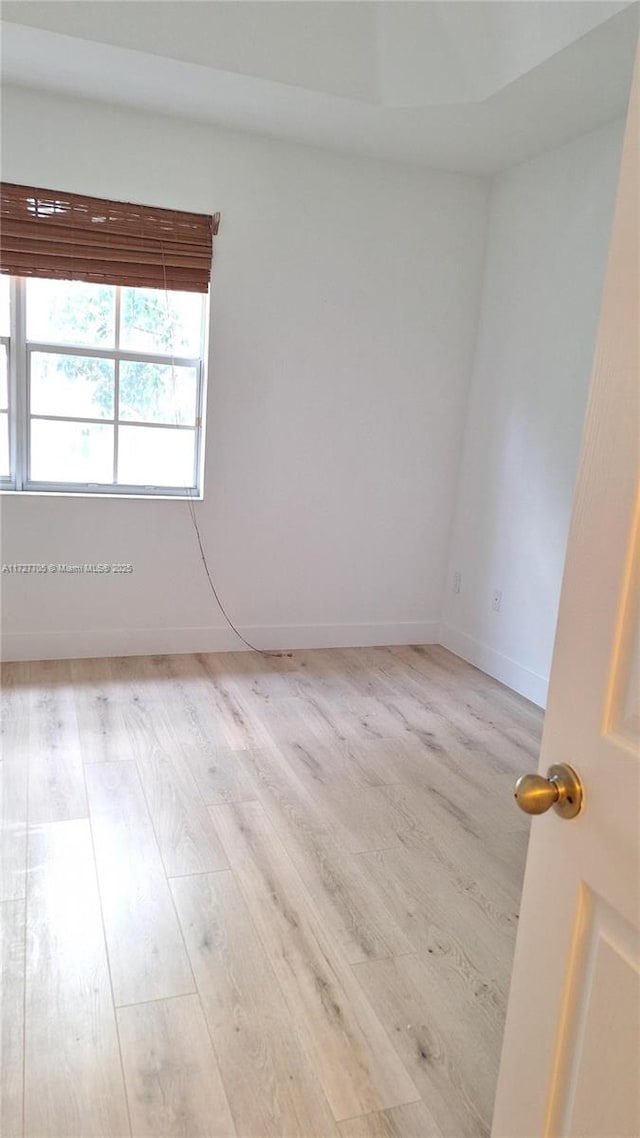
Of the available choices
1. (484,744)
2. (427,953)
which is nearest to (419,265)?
(484,744)

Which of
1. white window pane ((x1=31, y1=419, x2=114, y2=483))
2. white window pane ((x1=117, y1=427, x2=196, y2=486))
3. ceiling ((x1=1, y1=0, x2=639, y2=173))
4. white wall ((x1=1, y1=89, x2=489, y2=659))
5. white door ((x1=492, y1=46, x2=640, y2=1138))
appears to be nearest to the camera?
white door ((x1=492, y1=46, x2=640, y2=1138))

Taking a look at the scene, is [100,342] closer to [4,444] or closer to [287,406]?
[4,444]

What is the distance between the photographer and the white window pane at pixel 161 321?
3.58 meters

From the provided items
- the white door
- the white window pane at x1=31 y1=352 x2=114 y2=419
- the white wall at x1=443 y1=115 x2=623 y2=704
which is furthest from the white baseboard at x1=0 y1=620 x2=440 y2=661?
the white door

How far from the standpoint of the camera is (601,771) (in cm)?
83

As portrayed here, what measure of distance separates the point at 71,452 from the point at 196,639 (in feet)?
3.65

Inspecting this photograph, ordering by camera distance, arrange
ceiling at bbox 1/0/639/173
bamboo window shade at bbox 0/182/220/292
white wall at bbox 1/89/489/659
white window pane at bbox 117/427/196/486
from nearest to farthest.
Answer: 1. ceiling at bbox 1/0/639/173
2. bamboo window shade at bbox 0/182/220/292
3. white wall at bbox 1/89/489/659
4. white window pane at bbox 117/427/196/486

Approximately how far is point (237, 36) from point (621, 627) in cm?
288

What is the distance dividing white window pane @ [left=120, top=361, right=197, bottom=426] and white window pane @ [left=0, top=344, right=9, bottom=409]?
1.67 ft

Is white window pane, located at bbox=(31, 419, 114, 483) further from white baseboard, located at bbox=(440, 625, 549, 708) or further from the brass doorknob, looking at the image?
the brass doorknob

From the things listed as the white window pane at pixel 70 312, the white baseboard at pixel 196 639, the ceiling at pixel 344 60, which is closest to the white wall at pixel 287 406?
the white baseboard at pixel 196 639

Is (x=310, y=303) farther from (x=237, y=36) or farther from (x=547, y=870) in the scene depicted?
(x=547, y=870)

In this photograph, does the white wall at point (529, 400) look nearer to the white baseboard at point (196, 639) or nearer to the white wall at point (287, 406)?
the white wall at point (287, 406)

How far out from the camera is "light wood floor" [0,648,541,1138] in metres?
1.49
